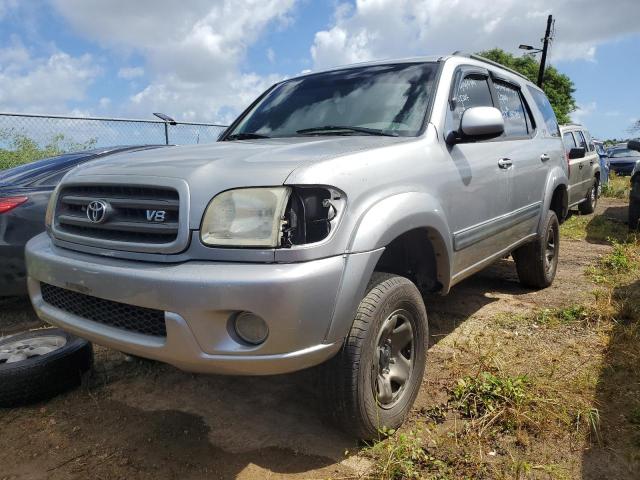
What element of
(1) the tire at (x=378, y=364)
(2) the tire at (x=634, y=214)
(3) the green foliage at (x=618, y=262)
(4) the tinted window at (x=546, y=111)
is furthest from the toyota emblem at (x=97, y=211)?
(2) the tire at (x=634, y=214)

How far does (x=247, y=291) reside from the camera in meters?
1.81

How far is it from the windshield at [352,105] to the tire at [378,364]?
979mm

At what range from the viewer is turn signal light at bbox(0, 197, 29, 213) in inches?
152

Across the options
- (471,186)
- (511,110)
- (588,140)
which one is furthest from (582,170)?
(471,186)

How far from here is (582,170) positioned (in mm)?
9094

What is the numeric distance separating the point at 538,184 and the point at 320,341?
3.02 metres

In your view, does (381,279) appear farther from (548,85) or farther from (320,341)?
(548,85)

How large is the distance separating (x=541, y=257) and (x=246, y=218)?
343 centimetres

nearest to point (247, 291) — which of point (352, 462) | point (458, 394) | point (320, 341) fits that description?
point (320, 341)

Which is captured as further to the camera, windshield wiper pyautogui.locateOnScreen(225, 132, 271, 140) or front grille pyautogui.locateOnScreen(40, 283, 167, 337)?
windshield wiper pyautogui.locateOnScreen(225, 132, 271, 140)

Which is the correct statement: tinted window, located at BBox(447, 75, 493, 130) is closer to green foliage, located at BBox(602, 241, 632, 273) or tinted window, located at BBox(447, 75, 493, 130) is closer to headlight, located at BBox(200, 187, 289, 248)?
headlight, located at BBox(200, 187, 289, 248)

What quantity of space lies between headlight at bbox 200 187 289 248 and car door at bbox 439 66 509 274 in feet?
3.72

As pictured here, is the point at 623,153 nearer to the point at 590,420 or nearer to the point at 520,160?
the point at 520,160

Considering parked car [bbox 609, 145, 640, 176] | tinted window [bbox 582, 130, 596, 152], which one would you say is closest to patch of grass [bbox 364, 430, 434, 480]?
tinted window [bbox 582, 130, 596, 152]
